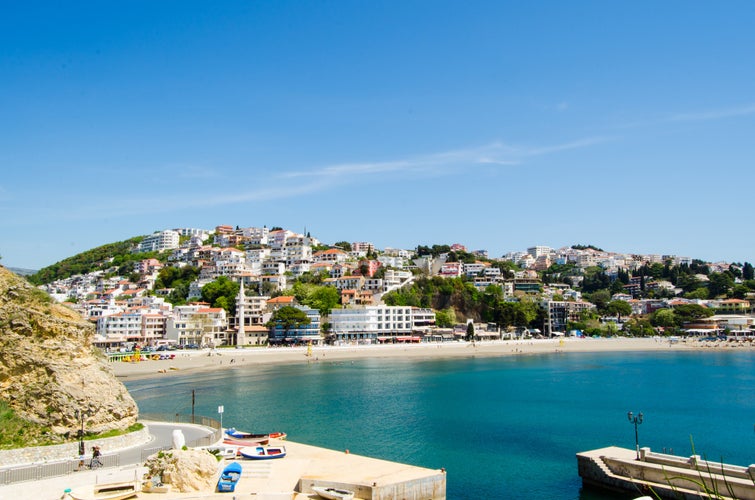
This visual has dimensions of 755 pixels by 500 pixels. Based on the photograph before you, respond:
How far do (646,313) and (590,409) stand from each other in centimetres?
10957

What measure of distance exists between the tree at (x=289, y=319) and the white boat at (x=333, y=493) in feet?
242

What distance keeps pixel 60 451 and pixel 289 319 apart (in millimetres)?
71833

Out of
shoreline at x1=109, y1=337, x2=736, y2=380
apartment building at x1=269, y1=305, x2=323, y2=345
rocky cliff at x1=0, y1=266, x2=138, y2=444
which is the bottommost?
shoreline at x1=109, y1=337, x2=736, y2=380

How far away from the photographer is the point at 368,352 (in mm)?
84375

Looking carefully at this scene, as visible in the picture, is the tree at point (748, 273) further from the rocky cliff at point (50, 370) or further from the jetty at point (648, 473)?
the rocky cliff at point (50, 370)

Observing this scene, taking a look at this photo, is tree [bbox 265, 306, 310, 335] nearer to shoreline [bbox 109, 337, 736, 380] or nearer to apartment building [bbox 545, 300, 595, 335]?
shoreline [bbox 109, 337, 736, 380]

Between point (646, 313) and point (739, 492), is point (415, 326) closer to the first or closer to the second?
point (646, 313)

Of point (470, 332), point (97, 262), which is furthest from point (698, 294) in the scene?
point (97, 262)

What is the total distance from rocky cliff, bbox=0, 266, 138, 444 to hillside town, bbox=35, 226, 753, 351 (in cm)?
6835

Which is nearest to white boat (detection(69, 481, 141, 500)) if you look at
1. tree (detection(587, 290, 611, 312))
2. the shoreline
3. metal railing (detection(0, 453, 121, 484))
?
metal railing (detection(0, 453, 121, 484))

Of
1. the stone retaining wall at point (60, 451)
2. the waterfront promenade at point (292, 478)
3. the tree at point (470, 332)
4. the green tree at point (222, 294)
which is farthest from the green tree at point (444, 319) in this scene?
the stone retaining wall at point (60, 451)

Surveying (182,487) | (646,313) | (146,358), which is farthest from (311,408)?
(646,313)

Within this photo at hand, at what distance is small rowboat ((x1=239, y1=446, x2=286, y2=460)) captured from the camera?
22.0m

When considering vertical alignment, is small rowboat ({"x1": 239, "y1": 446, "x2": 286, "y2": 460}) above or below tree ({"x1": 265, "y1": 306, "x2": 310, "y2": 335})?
below
